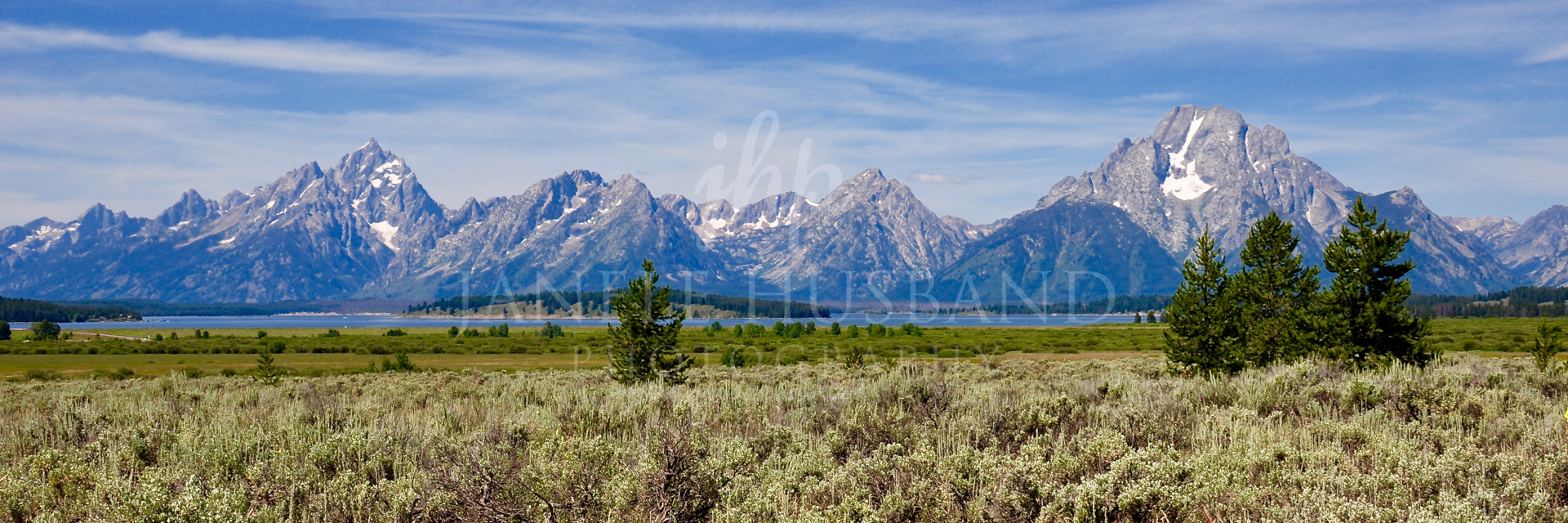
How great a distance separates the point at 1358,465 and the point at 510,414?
340 inches

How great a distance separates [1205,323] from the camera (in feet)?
98.3

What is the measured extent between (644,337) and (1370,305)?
66.3 ft

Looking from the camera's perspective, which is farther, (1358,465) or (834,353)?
(834,353)

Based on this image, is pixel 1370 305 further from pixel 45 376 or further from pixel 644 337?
pixel 45 376

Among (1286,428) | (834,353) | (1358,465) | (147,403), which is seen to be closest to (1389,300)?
(1286,428)

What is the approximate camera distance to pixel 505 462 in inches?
262

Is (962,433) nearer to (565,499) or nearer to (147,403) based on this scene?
(565,499)

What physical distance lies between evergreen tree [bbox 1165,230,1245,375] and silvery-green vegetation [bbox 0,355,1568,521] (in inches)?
743

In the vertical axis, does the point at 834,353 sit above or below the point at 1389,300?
below

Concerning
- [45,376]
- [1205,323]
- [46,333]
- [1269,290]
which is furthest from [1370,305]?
[46,333]

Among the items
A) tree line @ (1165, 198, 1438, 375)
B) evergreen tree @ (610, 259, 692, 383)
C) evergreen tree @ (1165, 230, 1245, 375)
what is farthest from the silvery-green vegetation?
evergreen tree @ (1165, 230, 1245, 375)

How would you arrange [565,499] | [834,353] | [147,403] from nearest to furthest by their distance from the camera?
[565,499] → [147,403] → [834,353]

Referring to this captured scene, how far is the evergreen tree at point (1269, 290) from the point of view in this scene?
28516mm

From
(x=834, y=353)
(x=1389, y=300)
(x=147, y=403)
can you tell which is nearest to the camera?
(x=147, y=403)
